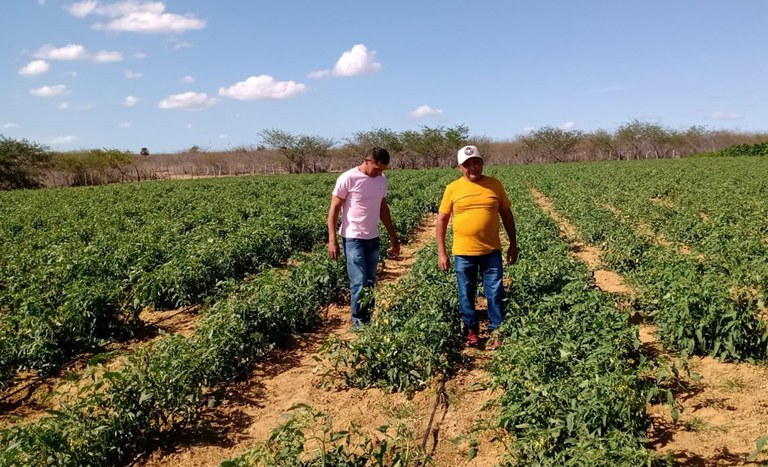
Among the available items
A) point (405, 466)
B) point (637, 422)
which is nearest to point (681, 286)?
point (637, 422)

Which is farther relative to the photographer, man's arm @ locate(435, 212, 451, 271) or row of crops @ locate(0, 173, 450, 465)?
man's arm @ locate(435, 212, 451, 271)

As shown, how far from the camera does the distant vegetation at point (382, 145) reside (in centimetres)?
4956

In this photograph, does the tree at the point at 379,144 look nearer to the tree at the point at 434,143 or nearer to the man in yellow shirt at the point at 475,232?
the tree at the point at 434,143

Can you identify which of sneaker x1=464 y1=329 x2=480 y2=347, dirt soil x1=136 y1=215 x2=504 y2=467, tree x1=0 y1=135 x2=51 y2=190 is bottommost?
dirt soil x1=136 y1=215 x2=504 y2=467

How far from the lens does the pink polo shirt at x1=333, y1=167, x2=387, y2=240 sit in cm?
533

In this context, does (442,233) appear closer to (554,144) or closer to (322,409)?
(322,409)

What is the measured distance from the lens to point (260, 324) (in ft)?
17.7

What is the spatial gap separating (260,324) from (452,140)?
65.8m

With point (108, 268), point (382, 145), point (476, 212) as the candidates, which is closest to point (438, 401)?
point (476, 212)

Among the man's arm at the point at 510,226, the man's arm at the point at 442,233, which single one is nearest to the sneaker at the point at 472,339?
the man's arm at the point at 442,233

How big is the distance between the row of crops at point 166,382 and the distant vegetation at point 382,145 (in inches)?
1983

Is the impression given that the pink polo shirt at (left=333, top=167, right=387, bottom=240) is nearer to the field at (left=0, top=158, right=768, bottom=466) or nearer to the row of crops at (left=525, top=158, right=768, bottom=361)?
the field at (left=0, top=158, right=768, bottom=466)

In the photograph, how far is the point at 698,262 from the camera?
6520 mm

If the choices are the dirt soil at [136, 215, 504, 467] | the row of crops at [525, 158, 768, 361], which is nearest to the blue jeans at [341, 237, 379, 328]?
the dirt soil at [136, 215, 504, 467]
